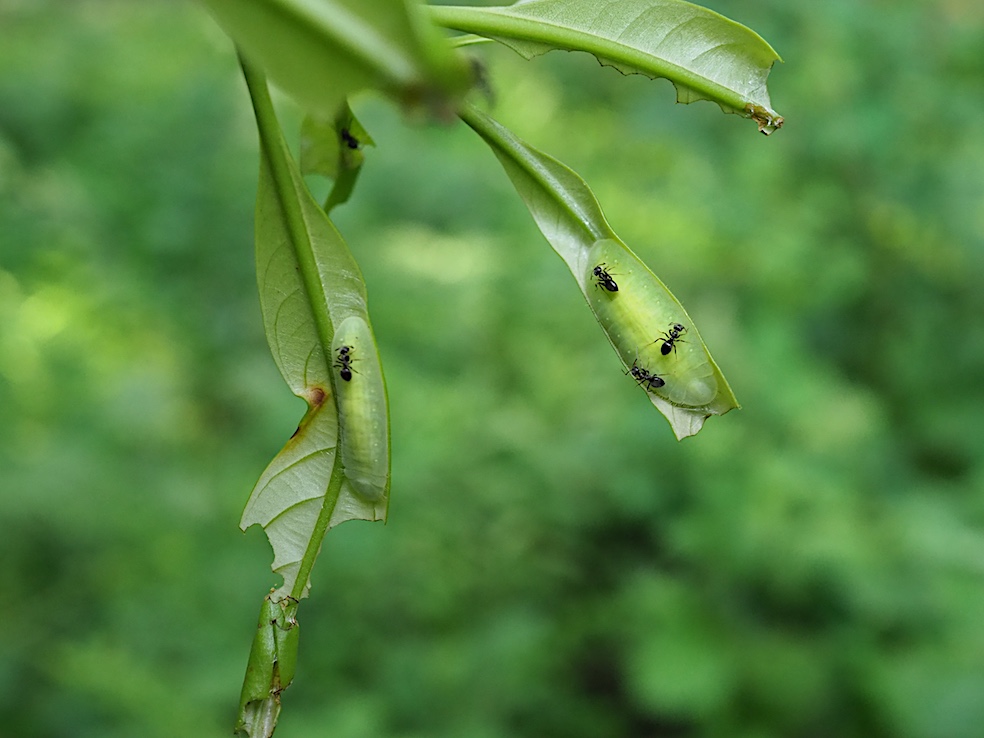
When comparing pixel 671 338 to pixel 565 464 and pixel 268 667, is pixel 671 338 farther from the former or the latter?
pixel 565 464

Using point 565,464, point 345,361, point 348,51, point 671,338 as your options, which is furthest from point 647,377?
point 565,464

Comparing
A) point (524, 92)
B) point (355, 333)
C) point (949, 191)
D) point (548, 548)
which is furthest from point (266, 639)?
point (524, 92)

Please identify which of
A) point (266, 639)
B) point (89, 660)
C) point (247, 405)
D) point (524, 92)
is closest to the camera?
point (266, 639)

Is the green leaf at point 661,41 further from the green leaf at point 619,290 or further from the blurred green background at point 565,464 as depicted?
the blurred green background at point 565,464

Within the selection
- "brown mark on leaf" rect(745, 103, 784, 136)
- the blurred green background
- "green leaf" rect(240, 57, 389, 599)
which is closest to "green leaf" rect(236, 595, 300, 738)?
"green leaf" rect(240, 57, 389, 599)

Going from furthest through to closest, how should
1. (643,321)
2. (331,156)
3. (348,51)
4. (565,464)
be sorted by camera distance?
(565,464)
(331,156)
(643,321)
(348,51)

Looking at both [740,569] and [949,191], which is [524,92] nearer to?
[949,191]

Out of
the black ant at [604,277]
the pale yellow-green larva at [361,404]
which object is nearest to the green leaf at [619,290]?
the black ant at [604,277]

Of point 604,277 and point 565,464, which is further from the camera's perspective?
point 565,464
